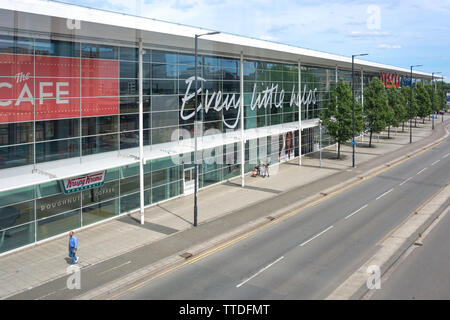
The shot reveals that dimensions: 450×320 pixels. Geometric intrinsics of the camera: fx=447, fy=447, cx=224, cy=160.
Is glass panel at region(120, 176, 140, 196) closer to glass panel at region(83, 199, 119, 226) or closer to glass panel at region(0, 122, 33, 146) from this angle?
glass panel at region(83, 199, 119, 226)

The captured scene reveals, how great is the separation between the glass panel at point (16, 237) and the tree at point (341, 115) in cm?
2654

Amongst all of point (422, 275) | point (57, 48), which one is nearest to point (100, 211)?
point (57, 48)

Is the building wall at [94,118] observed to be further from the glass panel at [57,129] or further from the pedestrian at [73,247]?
the pedestrian at [73,247]

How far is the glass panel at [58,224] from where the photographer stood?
18719 millimetres

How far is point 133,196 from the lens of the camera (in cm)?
2302

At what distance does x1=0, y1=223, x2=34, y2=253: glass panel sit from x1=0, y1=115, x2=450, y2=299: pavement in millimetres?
322

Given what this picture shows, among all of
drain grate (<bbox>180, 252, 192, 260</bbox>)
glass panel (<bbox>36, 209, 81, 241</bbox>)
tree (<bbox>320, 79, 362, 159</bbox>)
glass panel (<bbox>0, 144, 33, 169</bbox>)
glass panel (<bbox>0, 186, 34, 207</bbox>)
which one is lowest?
drain grate (<bbox>180, 252, 192, 260</bbox>)

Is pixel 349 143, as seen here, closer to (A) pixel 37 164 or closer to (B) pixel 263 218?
(B) pixel 263 218

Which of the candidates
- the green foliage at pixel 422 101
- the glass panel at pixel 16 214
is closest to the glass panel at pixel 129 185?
the glass panel at pixel 16 214

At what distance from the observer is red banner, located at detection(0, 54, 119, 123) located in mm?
16609

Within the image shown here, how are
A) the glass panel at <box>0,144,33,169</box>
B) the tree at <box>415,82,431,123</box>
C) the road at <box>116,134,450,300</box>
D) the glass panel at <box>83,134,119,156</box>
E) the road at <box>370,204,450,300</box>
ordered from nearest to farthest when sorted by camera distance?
the road at <box>370,204,450,300</box>
the road at <box>116,134,450,300</box>
the glass panel at <box>0,144,33,169</box>
the glass panel at <box>83,134,119,156</box>
the tree at <box>415,82,431,123</box>

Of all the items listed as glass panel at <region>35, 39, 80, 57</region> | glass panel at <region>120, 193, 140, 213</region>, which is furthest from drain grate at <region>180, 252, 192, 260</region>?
glass panel at <region>35, 39, 80, 57</region>

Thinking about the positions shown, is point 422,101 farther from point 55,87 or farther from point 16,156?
point 16,156

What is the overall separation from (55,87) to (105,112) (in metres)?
2.88
